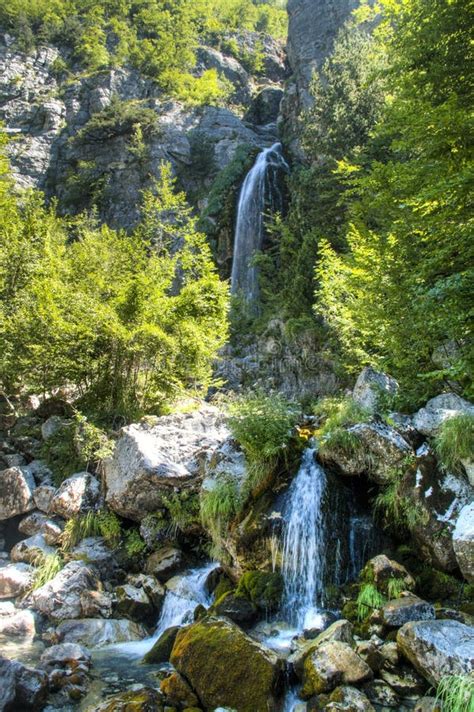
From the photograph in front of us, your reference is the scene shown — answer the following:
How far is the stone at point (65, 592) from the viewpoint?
23.7 ft

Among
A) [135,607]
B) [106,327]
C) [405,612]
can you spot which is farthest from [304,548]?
[106,327]

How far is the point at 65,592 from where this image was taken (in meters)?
7.44

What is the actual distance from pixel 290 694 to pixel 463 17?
9.84 meters

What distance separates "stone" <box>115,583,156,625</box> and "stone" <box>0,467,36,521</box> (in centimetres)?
345

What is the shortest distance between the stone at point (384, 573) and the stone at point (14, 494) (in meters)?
A: 7.09

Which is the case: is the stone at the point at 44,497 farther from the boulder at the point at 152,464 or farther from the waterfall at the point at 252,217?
the waterfall at the point at 252,217

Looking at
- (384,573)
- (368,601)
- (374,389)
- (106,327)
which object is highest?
(106,327)

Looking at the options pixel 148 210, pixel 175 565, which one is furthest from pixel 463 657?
pixel 148 210

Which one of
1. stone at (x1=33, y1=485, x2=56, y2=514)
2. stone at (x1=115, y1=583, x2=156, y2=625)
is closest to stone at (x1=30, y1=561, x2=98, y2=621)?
stone at (x1=115, y1=583, x2=156, y2=625)

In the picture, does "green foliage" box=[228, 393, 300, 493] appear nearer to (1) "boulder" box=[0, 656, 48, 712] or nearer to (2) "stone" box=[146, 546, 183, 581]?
(2) "stone" box=[146, 546, 183, 581]

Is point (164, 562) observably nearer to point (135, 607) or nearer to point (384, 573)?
point (135, 607)

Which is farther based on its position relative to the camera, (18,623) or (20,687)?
(18,623)

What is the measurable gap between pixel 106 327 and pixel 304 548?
619 cm

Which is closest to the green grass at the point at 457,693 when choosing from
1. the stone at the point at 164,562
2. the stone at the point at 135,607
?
the stone at the point at 135,607
